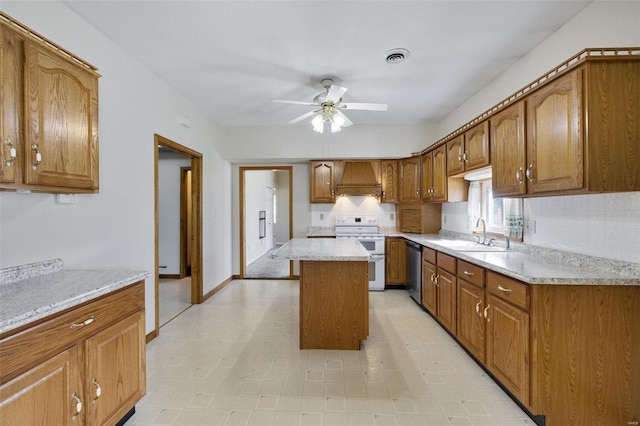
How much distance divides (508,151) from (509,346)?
1.48 meters

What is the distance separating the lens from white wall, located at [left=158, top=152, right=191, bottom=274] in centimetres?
530

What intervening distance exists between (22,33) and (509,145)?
316cm

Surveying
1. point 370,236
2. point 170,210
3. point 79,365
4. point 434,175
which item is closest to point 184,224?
point 170,210

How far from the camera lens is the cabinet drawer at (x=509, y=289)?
173 cm

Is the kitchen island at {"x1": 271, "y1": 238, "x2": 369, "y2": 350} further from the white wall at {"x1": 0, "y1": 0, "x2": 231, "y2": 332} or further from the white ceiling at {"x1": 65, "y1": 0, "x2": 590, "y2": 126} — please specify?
the white ceiling at {"x1": 65, "y1": 0, "x2": 590, "y2": 126}

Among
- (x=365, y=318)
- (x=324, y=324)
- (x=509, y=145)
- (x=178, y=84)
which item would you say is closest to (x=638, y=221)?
(x=509, y=145)

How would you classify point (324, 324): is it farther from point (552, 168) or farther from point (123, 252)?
point (552, 168)

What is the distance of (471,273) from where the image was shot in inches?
93.0

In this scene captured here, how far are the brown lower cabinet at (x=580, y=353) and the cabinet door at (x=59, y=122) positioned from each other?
2.83m

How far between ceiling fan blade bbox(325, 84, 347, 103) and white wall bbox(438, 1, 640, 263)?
65.6 inches

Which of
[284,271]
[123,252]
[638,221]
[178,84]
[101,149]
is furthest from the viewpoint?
[284,271]

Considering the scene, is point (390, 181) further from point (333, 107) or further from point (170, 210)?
point (170, 210)

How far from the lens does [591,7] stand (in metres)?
1.90

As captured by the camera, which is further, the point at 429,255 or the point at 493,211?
the point at 429,255
